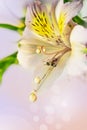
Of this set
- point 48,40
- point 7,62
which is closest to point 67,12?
point 48,40

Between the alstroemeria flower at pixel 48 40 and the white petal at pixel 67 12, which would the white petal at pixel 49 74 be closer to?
the alstroemeria flower at pixel 48 40

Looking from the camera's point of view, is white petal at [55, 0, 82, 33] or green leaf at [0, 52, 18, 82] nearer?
white petal at [55, 0, 82, 33]

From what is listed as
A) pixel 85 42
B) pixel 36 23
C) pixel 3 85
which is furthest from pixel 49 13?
pixel 3 85

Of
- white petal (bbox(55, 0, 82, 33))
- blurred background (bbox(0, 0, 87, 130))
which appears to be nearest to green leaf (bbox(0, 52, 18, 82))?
blurred background (bbox(0, 0, 87, 130))

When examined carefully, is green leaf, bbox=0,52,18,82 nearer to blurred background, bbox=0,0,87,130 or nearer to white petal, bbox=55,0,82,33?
blurred background, bbox=0,0,87,130

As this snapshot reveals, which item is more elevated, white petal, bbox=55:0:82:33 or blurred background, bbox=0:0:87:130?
white petal, bbox=55:0:82:33
